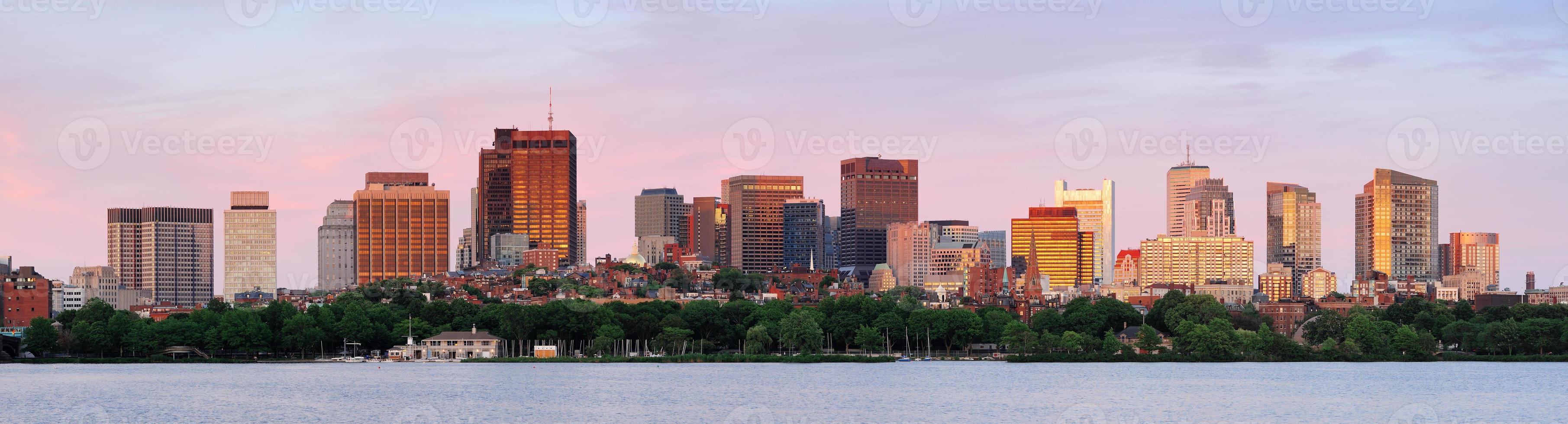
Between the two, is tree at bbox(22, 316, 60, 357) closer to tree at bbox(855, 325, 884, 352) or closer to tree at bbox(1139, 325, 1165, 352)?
tree at bbox(855, 325, 884, 352)

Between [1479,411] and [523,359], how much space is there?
247 feet

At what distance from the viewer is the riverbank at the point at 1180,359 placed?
13925 centimetres

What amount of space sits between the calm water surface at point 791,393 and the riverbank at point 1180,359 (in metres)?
1.88

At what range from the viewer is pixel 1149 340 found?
459 ft

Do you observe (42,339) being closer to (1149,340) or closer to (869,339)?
(869,339)

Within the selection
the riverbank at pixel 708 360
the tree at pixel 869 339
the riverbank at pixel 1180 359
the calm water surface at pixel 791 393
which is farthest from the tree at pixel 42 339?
the riverbank at pixel 1180 359

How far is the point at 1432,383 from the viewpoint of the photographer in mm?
113562

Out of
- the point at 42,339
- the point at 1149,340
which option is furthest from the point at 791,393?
the point at 42,339

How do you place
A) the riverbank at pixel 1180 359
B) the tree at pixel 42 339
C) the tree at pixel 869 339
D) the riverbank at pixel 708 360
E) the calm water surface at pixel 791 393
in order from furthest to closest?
the tree at pixel 869 339, the riverbank at pixel 708 360, the tree at pixel 42 339, the riverbank at pixel 1180 359, the calm water surface at pixel 791 393

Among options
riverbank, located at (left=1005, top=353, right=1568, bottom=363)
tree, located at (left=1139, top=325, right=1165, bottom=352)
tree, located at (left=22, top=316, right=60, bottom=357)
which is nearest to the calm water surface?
riverbank, located at (left=1005, top=353, right=1568, bottom=363)

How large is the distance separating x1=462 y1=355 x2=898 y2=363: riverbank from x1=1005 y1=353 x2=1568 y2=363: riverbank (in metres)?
11.7

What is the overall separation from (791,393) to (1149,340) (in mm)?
44886

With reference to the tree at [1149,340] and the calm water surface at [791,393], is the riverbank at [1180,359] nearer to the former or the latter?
the tree at [1149,340]

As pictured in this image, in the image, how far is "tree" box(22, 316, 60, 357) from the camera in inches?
5502
